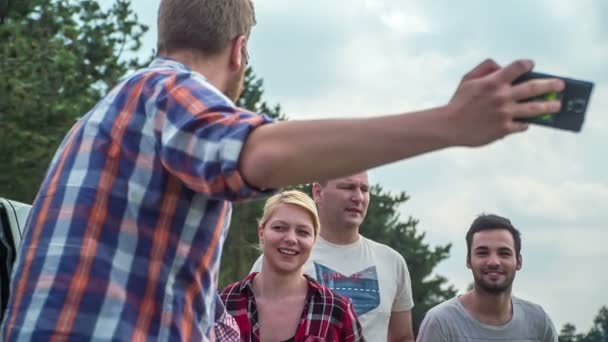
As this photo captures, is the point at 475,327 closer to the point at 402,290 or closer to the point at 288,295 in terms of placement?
the point at 402,290

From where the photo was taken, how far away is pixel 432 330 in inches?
298

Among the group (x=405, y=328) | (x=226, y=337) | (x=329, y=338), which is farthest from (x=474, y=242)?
(x=226, y=337)

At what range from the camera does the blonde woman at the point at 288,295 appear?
582 centimetres

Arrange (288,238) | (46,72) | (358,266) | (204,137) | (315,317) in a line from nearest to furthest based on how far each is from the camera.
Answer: (204,137)
(315,317)
(288,238)
(358,266)
(46,72)

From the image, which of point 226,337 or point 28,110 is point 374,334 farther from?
point 28,110

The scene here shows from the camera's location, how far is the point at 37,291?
9.02 ft

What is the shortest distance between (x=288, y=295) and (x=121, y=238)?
334cm

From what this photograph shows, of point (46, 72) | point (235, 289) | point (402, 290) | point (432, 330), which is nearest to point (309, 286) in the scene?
point (235, 289)

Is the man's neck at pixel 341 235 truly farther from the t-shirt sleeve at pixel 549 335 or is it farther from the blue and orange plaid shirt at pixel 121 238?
the blue and orange plaid shirt at pixel 121 238

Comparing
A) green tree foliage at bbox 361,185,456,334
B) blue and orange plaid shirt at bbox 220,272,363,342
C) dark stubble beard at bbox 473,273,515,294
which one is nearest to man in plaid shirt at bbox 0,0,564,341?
blue and orange plaid shirt at bbox 220,272,363,342

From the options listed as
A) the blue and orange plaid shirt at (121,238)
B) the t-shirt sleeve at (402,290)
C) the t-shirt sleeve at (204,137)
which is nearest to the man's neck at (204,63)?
the blue and orange plaid shirt at (121,238)

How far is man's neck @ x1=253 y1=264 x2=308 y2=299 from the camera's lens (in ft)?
19.8

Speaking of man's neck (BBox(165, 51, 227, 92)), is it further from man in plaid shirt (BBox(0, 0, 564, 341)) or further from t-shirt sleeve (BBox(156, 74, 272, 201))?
t-shirt sleeve (BBox(156, 74, 272, 201))

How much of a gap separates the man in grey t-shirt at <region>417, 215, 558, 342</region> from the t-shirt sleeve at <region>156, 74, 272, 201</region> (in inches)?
203
